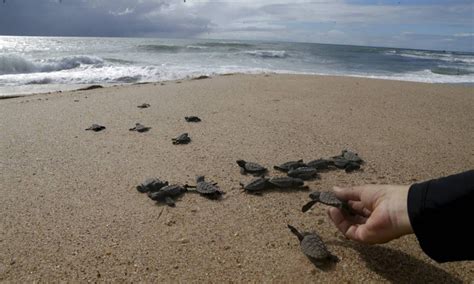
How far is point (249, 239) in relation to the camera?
2.21 meters

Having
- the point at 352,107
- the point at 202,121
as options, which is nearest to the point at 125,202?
the point at 202,121

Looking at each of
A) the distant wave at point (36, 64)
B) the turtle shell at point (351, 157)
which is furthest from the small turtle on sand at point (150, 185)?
the distant wave at point (36, 64)

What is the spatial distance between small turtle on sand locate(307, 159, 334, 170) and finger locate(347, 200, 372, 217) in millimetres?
1230

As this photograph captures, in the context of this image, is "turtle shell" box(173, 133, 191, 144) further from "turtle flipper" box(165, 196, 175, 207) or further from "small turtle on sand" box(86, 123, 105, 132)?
"turtle flipper" box(165, 196, 175, 207)

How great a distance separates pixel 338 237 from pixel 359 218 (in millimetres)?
276

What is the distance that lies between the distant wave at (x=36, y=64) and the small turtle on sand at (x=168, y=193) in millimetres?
11986

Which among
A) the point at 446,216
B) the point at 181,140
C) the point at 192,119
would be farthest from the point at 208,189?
the point at 192,119

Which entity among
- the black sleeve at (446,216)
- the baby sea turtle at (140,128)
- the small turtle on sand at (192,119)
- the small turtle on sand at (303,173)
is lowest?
the small turtle on sand at (303,173)

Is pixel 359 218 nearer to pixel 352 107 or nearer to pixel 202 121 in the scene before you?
pixel 202 121

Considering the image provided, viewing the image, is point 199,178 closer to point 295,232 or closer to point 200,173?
point 200,173

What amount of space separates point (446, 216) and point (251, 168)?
1996 mm

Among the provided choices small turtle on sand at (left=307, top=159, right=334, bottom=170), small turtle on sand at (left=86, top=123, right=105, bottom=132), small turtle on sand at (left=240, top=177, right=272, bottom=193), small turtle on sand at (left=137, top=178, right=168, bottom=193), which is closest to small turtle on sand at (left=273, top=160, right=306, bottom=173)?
small turtle on sand at (left=307, top=159, right=334, bottom=170)

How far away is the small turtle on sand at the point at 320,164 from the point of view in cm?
323

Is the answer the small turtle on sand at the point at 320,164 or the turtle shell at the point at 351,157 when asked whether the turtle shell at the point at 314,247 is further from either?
the turtle shell at the point at 351,157
